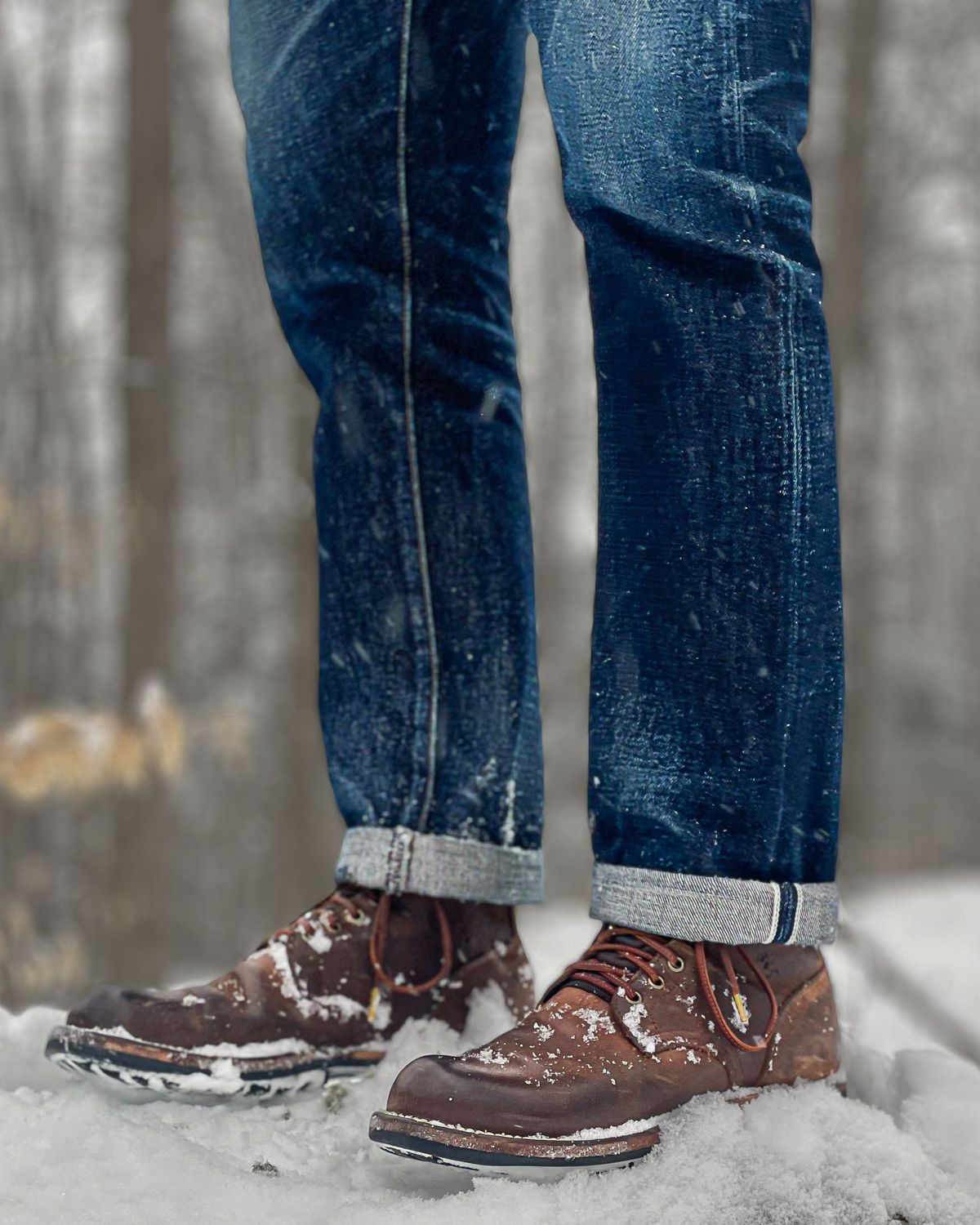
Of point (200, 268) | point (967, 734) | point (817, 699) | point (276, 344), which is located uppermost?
point (200, 268)

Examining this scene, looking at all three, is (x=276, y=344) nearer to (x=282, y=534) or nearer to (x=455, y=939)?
(x=282, y=534)

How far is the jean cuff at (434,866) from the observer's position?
3.89 ft

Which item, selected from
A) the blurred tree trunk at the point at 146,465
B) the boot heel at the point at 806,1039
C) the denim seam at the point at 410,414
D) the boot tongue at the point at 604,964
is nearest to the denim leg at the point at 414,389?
the denim seam at the point at 410,414

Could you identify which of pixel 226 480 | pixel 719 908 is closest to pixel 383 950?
pixel 719 908

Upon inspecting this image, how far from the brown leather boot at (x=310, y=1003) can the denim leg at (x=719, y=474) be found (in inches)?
9.0

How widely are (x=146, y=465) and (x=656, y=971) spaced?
4852 millimetres

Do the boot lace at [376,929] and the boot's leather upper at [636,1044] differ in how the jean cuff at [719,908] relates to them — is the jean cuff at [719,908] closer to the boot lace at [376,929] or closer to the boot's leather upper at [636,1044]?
the boot's leather upper at [636,1044]

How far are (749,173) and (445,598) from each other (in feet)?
1.68

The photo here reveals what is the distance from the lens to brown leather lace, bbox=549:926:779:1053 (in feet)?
3.24

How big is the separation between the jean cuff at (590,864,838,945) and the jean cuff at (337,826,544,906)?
214 mm

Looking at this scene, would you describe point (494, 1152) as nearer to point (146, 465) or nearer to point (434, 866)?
point (434, 866)

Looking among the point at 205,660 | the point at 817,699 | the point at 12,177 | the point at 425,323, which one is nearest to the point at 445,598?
the point at 425,323

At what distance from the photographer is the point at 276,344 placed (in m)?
7.12

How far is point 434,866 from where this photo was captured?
3.90 feet
